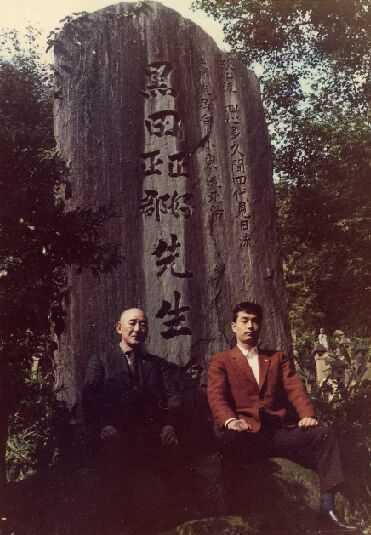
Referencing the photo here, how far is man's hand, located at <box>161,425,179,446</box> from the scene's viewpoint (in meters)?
3.82

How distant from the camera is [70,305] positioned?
4.85m

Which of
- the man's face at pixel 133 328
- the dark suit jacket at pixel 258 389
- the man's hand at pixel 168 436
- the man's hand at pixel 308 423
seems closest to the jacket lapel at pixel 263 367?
the dark suit jacket at pixel 258 389

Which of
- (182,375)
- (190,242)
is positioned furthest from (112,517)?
(190,242)

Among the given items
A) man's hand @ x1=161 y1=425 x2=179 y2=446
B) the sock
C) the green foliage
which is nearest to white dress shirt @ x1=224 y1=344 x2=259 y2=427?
man's hand @ x1=161 y1=425 x2=179 y2=446

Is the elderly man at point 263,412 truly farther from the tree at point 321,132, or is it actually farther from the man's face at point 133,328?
the tree at point 321,132

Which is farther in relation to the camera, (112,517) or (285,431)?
(285,431)

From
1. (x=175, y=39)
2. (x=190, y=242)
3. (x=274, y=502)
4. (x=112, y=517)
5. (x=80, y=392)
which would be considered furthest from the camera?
(x=175, y=39)

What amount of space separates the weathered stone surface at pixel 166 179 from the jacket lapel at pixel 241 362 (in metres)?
0.71

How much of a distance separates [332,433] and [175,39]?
4.07 metres

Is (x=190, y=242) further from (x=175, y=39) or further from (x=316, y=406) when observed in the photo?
(x=316, y=406)

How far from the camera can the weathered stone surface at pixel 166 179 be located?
4.93m

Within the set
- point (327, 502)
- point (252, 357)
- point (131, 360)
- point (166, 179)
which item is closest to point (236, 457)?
point (327, 502)

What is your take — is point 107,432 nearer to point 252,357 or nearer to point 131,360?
point 131,360

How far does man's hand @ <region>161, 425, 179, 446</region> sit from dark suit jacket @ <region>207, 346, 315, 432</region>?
14.8 inches
